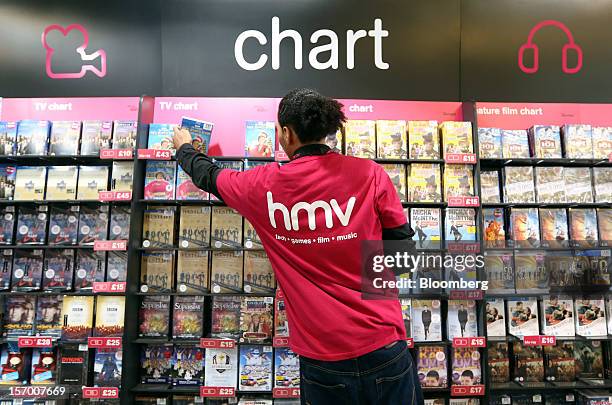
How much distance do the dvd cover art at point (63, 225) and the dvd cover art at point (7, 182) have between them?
1.13ft

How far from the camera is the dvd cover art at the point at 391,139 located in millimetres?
3033

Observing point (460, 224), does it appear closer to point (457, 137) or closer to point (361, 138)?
point (457, 137)

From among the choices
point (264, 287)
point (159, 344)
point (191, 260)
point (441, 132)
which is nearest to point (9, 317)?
point (159, 344)

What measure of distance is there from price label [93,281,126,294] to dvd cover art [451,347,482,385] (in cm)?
248

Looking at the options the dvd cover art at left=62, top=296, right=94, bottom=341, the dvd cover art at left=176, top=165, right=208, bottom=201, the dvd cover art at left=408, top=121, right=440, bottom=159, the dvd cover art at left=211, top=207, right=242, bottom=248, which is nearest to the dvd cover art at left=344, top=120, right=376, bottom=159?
the dvd cover art at left=408, top=121, right=440, bottom=159

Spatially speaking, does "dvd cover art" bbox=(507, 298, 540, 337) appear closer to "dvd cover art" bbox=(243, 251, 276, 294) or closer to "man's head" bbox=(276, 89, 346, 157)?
"dvd cover art" bbox=(243, 251, 276, 294)

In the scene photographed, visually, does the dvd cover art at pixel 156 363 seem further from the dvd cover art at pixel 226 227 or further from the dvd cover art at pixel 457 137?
the dvd cover art at pixel 457 137

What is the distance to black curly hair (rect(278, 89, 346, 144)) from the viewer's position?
1489mm

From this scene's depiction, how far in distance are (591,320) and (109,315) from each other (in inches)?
146

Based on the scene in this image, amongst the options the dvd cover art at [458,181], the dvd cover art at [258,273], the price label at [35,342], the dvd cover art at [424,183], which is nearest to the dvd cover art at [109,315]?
the price label at [35,342]

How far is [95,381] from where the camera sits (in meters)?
2.95

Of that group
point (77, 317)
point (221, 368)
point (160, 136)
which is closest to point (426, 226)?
point (221, 368)

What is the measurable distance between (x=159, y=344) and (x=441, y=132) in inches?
108

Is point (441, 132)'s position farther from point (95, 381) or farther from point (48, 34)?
point (48, 34)
